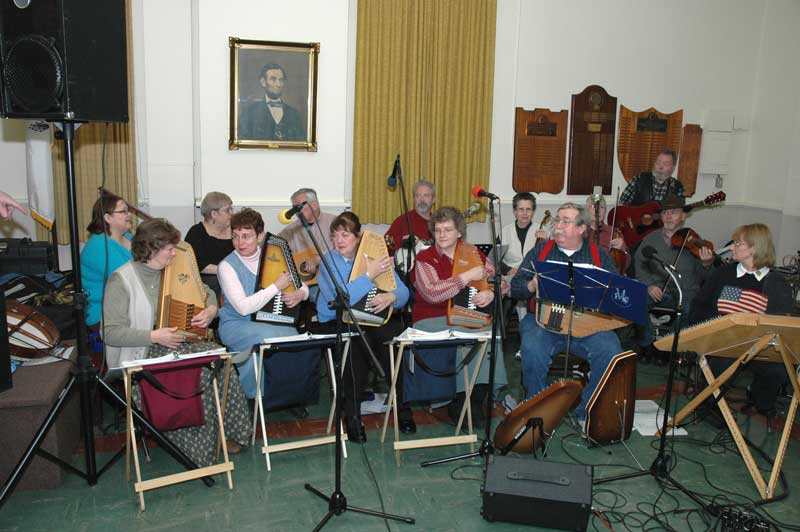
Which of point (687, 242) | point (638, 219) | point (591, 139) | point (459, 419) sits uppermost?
point (591, 139)

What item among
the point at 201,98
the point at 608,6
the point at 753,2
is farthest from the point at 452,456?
the point at 753,2

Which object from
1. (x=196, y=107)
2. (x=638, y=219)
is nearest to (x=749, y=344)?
(x=638, y=219)

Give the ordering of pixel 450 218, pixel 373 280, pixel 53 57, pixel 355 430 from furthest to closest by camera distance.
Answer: pixel 450 218, pixel 373 280, pixel 355 430, pixel 53 57

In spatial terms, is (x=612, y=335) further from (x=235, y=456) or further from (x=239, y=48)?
(x=239, y=48)

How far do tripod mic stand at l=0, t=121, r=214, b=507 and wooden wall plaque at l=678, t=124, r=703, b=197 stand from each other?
6.40 meters

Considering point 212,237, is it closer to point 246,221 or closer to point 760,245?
point 246,221

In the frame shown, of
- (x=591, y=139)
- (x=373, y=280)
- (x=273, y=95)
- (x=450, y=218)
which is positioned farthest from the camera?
(x=591, y=139)

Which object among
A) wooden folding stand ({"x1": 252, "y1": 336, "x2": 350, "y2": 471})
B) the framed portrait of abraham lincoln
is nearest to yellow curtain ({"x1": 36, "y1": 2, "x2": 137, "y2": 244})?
the framed portrait of abraham lincoln

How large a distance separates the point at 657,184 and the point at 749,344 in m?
3.48

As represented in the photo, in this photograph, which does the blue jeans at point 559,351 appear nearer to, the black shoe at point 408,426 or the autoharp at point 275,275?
the black shoe at point 408,426

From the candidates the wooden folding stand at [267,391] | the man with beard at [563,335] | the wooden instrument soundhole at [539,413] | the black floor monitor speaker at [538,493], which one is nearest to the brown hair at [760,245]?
the man with beard at [563,335]

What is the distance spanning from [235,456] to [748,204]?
671cm

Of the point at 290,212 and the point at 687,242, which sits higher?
the point at 290,212

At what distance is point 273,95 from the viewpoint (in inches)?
253
